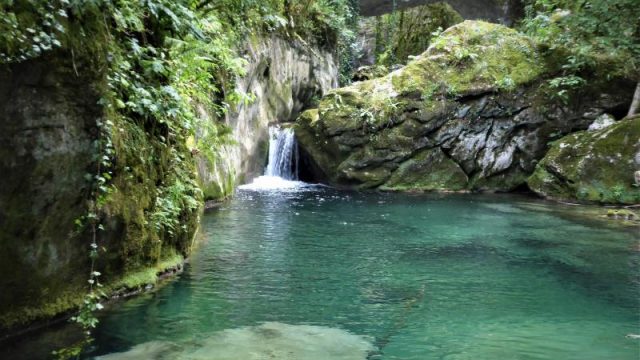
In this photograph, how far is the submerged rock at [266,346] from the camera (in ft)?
15.0

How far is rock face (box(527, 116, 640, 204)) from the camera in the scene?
47.6ft

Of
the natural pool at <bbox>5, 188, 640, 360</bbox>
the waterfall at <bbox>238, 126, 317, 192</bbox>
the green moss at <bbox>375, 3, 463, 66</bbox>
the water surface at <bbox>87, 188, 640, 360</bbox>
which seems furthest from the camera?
the green moss at <bbox>375, 3, 463, 66</bbox>

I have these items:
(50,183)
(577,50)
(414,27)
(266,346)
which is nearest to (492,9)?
(414,27)

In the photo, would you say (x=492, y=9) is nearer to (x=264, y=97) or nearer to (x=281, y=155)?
(x=264, y=97)

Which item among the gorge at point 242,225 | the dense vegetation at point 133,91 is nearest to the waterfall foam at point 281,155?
the gorge at point 242,225

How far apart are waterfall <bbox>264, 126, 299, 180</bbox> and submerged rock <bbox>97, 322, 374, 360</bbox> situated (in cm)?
1484

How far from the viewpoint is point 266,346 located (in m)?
4.82

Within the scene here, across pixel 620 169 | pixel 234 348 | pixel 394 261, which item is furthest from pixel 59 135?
pixel 620 169

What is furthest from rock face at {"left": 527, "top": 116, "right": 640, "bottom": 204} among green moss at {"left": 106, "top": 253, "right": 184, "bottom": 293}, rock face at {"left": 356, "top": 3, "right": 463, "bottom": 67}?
rock face at {"left": 356, "top": 3, "right": 463, "bottom": 67}

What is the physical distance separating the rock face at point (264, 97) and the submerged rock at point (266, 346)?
753 cm

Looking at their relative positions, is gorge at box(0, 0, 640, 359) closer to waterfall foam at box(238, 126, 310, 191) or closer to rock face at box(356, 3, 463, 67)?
waterfall foam at box(238, 126, 310, 191)

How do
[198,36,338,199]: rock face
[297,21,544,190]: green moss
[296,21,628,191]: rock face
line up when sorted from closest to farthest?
[198,36,338,199]: rock face < [296,21,628,191]: rock face < [297,21,544,190]: green moss

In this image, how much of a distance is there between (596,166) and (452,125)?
4.77 meters

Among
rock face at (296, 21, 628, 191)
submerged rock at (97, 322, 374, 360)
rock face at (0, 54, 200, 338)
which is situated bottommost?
submerged rock at (97, 322, 374, 360)
